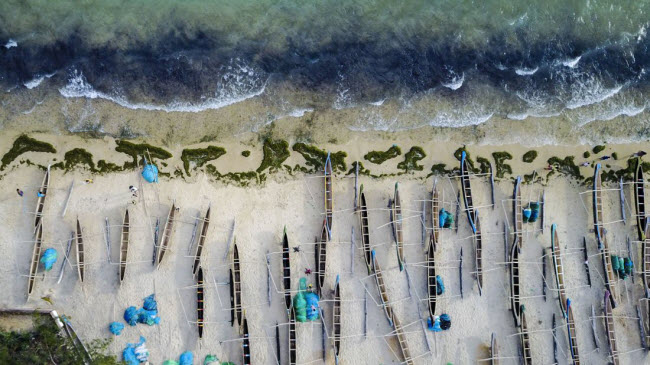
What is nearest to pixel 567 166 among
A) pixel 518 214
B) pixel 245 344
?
pixel 518 214

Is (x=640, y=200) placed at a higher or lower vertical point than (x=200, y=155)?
lower

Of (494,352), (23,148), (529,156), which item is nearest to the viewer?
(23,148)

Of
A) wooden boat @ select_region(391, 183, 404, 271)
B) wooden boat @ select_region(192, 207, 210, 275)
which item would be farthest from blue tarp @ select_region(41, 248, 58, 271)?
wooden boat @ select_region(391, 183, 404, 271)

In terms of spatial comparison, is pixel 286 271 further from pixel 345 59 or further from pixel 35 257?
pixel 35 257

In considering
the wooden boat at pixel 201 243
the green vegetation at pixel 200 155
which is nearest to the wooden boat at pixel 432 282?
the wooden boat at pixel 201 243

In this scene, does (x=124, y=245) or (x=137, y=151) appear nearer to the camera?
(x=124, y=245)

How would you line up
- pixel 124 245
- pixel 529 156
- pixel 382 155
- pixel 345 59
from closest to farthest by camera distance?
pixel 124 245 → pixel 382 155 → pixel 529 156 → pixel 345 59

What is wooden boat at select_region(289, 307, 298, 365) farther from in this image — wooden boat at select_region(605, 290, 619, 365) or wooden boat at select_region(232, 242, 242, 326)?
wooden boat at select_region(605, 290, 619, 365)

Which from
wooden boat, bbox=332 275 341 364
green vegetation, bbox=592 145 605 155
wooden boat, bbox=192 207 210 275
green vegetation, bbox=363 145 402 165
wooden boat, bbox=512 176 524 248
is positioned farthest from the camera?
green vegetation, bbox=592 145 605 155
